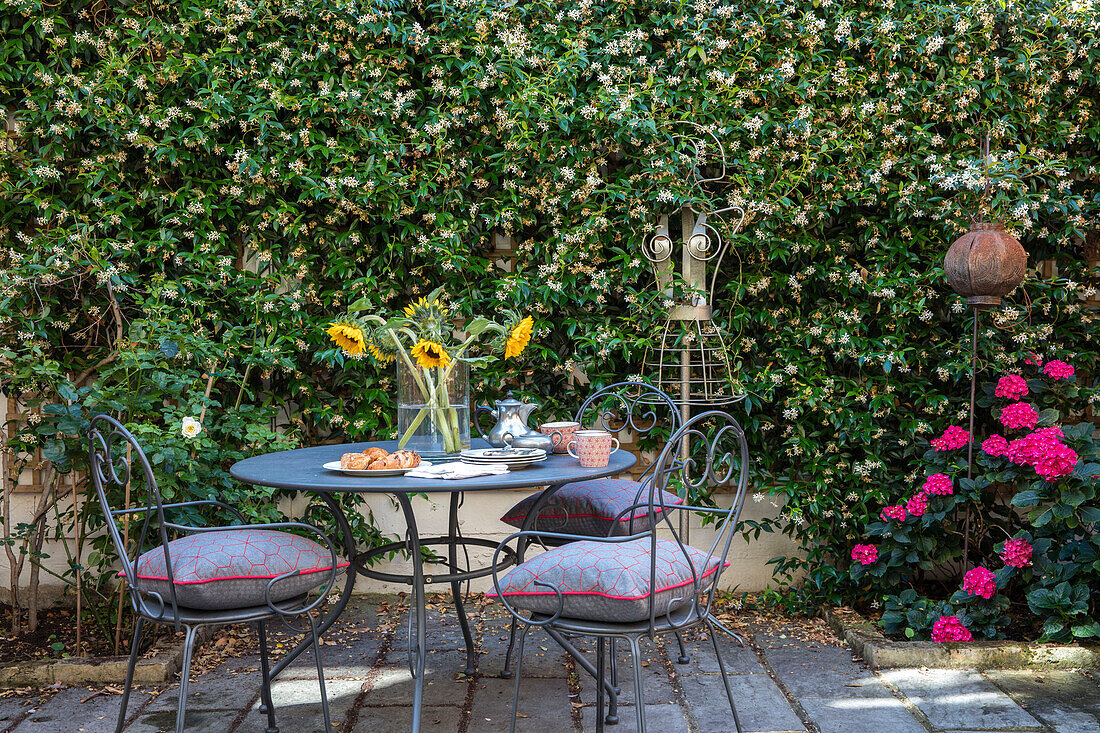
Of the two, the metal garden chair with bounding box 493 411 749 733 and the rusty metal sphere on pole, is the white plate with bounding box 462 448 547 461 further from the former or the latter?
the rusty metal sphere on pole

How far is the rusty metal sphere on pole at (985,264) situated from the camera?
2.96 m

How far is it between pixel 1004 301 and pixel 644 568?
2244 millimetres

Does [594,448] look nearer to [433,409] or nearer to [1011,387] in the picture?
[433,409]

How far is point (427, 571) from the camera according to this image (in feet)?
12.8

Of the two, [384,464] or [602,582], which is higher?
[384,464]

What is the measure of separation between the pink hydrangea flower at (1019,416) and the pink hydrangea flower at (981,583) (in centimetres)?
54

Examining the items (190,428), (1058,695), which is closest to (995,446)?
(1058,695)

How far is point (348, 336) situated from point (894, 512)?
6.90ft

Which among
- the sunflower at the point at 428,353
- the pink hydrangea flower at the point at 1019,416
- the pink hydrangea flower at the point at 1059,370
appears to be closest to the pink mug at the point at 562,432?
the sunflower at the point at 428,353

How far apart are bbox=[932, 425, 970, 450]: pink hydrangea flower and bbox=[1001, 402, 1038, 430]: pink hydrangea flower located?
0.46 ft

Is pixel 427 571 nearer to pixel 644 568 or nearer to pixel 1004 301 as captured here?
pixel 644 568

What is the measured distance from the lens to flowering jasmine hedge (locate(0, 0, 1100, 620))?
3.32 m

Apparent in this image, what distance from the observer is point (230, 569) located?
201cm

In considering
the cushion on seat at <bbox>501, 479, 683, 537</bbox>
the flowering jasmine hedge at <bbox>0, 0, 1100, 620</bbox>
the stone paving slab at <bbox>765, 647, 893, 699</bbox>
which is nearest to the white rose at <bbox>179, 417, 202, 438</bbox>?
the flowering jasmine hedge at <bbox>0, 0, 1100, 620</bbox>
